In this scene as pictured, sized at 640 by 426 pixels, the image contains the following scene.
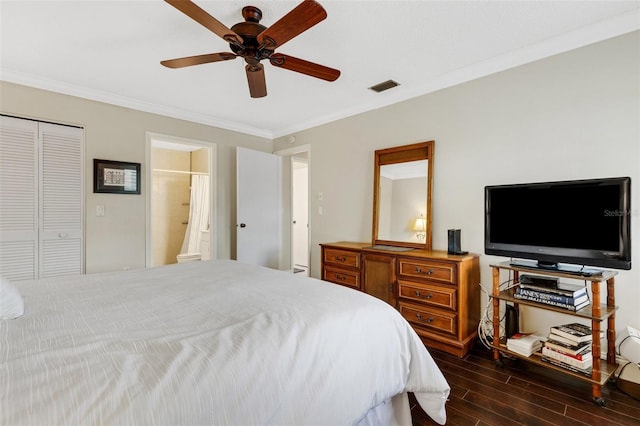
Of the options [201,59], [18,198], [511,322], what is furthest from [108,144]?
[511,322]

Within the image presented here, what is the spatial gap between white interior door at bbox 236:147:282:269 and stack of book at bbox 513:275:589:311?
10.8 feet

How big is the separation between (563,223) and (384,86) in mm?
2010

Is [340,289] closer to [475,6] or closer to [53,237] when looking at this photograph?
[475,6]

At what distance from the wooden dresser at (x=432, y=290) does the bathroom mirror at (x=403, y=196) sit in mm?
261

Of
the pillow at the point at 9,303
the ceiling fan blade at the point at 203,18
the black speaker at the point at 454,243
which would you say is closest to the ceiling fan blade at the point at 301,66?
the ceiling fan blade at the point at 203,18

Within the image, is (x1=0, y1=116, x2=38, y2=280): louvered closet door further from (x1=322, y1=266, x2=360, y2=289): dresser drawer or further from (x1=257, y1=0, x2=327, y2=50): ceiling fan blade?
(x1=322, y1=266, x2=360, y2=289): dresser drawer

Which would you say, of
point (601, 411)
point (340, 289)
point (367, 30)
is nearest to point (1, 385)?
point (340, 289)

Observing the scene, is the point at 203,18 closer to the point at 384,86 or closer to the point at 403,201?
the point at 384,86

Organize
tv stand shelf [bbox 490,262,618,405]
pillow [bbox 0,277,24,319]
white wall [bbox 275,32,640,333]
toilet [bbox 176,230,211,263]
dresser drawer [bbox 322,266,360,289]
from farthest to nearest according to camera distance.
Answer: toilet [bbox 176,230,211,263]
dresser drawer [bbox 322,266,360,289]
white wall [bbox 275,32,640,333]
tv stand shelf [bbox 490,262,618,405]
pillow [bbox 0,277,24,319]

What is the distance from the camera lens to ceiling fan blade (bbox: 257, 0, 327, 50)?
150 cm

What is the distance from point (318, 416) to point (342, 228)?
9.68ft

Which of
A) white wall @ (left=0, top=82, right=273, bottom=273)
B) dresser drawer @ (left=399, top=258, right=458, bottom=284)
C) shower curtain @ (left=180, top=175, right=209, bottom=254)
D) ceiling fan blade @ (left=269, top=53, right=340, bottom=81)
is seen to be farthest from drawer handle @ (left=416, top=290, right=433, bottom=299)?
shower curtain @ (left=180, top=175, right=209, bottom=254)

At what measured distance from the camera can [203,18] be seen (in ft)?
5.24

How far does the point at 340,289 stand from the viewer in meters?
1.67
